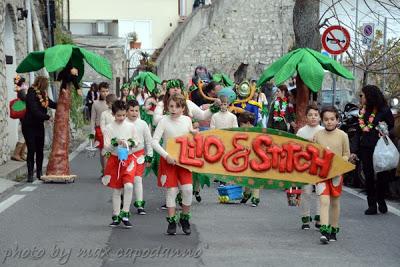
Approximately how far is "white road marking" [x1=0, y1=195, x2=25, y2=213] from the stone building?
176 inches

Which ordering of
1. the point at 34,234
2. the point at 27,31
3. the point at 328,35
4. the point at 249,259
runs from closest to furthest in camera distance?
1. the point at 249,259
2. the point at 34,234
3. the point at 328,35
4. the point at 27,31

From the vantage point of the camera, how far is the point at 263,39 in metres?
46.1

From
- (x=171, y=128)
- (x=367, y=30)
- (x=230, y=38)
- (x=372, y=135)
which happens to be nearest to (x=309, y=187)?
(x=171, y=128)

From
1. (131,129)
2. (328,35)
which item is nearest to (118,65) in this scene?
(328,35)

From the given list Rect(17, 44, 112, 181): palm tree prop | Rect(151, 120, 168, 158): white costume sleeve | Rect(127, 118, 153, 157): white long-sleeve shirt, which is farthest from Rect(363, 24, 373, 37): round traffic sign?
Rect(151, 120, 168, 158): white costume sleeve

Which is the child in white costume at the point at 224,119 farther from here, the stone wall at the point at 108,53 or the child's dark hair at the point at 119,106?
the stone wall at the point at 108,53

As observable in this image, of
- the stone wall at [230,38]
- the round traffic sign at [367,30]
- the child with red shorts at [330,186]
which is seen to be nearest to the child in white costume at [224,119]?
the child with red shorts at [330,186]

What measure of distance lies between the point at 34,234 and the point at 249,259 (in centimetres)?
270

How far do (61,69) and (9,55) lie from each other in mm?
5689

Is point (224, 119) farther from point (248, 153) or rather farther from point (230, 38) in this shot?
point (230, 38)

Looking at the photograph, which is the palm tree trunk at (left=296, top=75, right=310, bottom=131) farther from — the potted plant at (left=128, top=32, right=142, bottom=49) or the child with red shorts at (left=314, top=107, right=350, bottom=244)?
the potted plant at (left=128, top=32, right=142, bottom=49)

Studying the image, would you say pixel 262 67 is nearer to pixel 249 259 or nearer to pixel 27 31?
pixel 27 31

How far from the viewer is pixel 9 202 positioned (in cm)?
1291

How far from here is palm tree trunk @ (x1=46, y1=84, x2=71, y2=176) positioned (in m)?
15.7
